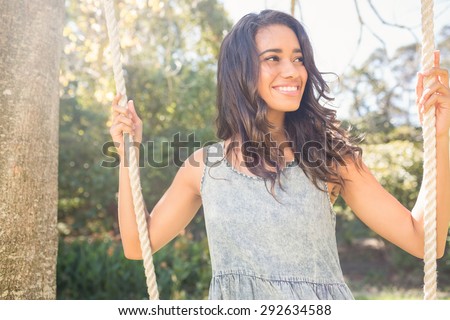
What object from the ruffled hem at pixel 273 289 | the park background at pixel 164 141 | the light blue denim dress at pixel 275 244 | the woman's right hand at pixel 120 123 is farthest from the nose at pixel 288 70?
the park background at pixel 164 141

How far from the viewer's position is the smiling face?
1.57m

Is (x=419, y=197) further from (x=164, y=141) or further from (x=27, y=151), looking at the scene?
(x=164, y=141)

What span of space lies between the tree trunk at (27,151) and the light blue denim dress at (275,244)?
59 centimetres

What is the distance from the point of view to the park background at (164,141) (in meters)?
4.58

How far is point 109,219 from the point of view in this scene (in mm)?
6613

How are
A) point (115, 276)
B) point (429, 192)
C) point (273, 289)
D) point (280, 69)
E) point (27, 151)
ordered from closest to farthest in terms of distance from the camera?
point (429, 192) → point (273, 289) → point (280, 69) → point (27, 151) → point (115, 276)

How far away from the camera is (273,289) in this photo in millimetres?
1480

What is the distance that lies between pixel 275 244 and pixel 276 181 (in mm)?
185

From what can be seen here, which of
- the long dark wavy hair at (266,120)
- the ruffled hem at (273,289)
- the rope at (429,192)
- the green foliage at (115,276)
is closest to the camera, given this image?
the rope at (429,192)

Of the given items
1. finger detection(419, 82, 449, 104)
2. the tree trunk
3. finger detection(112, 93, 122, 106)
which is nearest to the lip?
finger detection(419, 82, 449, 104)

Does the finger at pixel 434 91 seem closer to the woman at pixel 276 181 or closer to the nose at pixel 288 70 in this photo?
the woman at pixel 276 181

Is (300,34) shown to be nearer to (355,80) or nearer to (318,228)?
(318,228)

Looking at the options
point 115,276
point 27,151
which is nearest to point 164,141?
point 115,276
